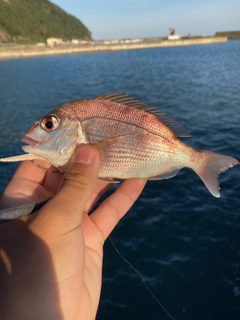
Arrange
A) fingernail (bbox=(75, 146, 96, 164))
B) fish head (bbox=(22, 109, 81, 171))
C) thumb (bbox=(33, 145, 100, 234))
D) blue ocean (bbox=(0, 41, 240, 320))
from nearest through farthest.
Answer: thumb (bbox=(33, 145, 100, 234)) → fingernail (bbox=(75, 146, 96, 164)) → fish head (bbox=(22, 109, 81, 171)) → blue ocean (bbox=(0, 41, 240, 320))

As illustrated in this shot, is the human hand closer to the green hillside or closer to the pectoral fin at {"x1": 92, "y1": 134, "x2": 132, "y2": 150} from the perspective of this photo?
the pectoral fin at {"x1": 92, "y1": 134, "x2": 132, "y2": 150}

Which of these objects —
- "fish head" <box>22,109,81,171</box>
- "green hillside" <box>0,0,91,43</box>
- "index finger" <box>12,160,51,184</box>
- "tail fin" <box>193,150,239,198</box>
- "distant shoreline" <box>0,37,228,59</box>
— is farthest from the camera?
"green hillside" <box>0,0,91,43</box>

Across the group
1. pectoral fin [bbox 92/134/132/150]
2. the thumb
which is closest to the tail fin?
pectoral fin [bbox 92/134/132/150]

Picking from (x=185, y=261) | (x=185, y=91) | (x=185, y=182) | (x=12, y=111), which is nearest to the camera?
(x=185, y=261)

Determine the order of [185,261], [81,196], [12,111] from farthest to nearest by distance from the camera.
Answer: [12,111]
[185,261]
[81,196]

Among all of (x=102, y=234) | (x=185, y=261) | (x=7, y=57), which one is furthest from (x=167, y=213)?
(x=7, y=57)

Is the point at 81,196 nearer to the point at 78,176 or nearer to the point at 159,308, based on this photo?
the point at 78,176

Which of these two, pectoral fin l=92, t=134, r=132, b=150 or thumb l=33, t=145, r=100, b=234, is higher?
pectoral fin l=92, t=134, r=132, b=150

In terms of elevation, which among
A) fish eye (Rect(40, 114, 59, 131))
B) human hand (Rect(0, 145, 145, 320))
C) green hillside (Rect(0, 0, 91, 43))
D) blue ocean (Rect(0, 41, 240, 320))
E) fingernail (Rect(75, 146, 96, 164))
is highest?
green hillside (Rect(0, 0, 91, 43))
